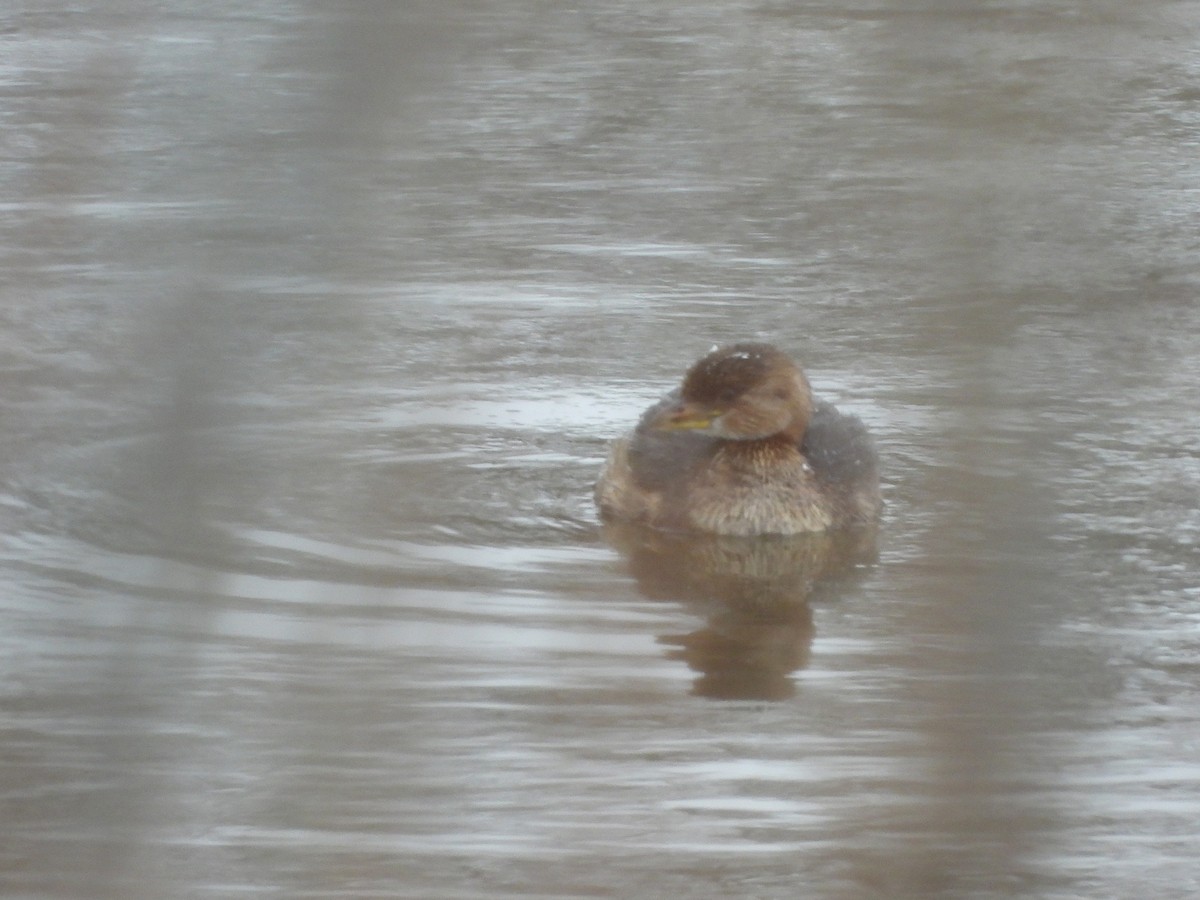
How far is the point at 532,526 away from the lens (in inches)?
255

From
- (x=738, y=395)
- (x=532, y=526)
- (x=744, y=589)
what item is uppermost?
(x=738, y=395)

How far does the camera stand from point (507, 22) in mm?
1646

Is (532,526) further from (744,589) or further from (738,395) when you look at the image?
(738,395)

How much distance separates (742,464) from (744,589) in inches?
24.5

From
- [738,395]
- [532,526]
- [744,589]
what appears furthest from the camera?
[738,395]

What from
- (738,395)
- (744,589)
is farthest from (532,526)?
A: (738,395)

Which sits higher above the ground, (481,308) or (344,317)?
(344,317)

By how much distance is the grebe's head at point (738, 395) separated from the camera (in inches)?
266

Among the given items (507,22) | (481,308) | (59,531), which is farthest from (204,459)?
(481,308)

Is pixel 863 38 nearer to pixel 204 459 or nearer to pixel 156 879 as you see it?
pixel 204 459

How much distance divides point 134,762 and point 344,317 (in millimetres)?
311

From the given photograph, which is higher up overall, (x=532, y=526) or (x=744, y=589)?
(x=532, y=526)

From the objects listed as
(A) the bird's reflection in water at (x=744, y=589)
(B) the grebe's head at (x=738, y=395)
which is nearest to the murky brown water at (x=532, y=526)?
(A) the bird's reflection in water at (x=744, y=589)

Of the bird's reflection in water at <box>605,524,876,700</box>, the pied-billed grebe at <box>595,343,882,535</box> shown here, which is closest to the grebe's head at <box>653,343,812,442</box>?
the pied-billed grebe at <box>595,343,882,535</box>
